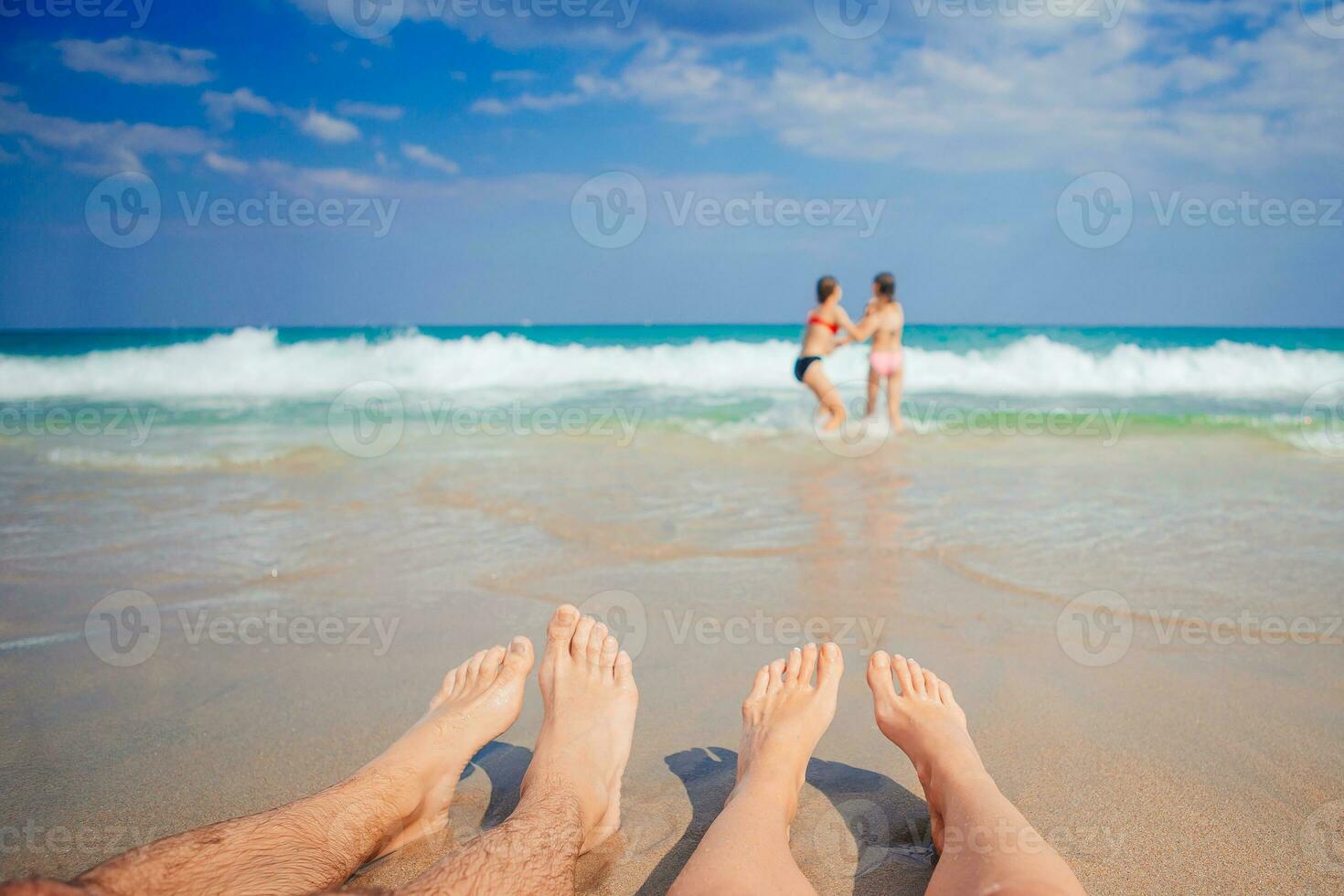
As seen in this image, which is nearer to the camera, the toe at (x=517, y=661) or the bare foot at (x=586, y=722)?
the bare foot at (x=586, y=722)

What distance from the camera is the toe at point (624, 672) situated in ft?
7.93

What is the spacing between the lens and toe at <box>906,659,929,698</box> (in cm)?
230

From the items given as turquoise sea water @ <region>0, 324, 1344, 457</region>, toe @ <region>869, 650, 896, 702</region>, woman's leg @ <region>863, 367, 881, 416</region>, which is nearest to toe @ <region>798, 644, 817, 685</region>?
toe @ <region>869, 650, 896, 702</region>

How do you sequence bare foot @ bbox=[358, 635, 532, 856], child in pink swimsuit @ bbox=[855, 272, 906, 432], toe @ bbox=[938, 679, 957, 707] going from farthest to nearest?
child in pink swimsuit @ bbox=[855, 272, 906, 432]
toe @ bbox=[938, 679, 957, 707]
bare foot @ bbox=[358, 635, 532, 856]

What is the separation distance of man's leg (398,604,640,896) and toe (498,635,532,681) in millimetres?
78

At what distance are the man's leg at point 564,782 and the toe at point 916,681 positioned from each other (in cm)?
76

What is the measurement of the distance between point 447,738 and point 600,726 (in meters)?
0.39

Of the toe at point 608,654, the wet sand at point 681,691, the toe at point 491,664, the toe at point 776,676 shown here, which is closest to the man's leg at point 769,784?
the toe at point 776,676

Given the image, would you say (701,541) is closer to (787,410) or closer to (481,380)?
(787,410)

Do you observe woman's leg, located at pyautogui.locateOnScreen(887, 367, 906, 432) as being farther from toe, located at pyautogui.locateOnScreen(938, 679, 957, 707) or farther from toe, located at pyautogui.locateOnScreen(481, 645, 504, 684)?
toe, located at pyautogui.locateOnScreen(481, 645, 504, 684)

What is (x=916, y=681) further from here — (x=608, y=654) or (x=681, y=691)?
(x=608, y=654)

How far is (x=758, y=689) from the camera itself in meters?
2.38

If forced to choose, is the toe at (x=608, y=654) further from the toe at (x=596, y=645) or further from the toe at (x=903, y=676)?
the toe at (x=903, y=676)

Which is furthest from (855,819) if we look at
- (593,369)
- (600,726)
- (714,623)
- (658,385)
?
(593,369)
